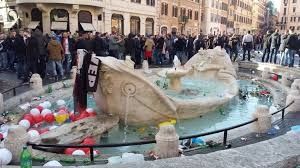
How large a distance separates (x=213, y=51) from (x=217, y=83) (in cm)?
162

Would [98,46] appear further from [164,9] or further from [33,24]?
[164,9]

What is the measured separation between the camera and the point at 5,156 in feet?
16.1

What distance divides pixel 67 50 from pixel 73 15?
1478cm

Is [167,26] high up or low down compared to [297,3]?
down

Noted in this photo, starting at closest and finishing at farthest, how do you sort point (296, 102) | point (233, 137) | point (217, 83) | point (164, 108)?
point (233, 137) < point (164, 108) < point (296, 102) < point (217, 83)

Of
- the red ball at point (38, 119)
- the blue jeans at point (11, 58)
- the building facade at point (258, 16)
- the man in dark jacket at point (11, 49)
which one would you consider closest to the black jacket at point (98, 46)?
the man in dark jacket at point (11, 49)

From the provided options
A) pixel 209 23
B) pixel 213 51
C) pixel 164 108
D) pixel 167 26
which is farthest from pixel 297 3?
pixel 164 108

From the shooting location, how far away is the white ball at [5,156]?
4871mm

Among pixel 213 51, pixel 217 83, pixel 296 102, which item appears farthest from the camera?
pixel 213 51

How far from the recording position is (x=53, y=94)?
11.1 m

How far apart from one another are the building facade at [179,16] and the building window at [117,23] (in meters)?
6.06

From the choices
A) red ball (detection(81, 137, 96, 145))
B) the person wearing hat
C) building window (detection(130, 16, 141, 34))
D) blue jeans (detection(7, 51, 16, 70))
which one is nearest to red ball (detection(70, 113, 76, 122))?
red ball (detection(81, 137, 96, 145))

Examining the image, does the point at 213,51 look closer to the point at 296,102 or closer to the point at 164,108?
the point at 296,102

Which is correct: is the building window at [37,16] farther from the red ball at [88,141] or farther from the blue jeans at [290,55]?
the red ball at [88,141]
